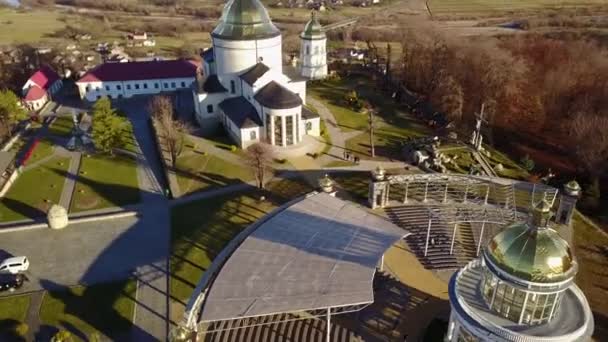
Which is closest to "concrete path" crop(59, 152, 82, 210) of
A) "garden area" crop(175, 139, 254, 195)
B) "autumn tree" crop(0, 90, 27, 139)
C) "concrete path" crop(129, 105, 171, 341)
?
"concrete path" crop(129, 105, 171, 341)

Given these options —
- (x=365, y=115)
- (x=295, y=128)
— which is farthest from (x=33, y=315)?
(x=365, y=115)

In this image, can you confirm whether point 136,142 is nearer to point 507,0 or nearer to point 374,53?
point 374,53

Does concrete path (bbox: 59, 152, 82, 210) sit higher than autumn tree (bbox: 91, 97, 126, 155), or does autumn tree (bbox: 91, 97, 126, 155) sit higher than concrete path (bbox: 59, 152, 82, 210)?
autumn tree (bbox: 91, 97, 126, 155)

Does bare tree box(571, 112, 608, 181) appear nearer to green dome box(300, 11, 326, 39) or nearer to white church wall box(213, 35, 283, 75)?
white church wall box(213, 35, 283, 75)

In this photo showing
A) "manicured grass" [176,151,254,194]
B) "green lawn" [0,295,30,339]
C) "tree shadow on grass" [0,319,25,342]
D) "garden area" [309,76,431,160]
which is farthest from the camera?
"garden area" [309,76,431,160]

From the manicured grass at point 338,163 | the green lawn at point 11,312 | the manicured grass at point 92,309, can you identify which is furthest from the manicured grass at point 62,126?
the manicured grass at point 338,163

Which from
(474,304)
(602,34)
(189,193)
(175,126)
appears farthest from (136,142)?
(602,34)
